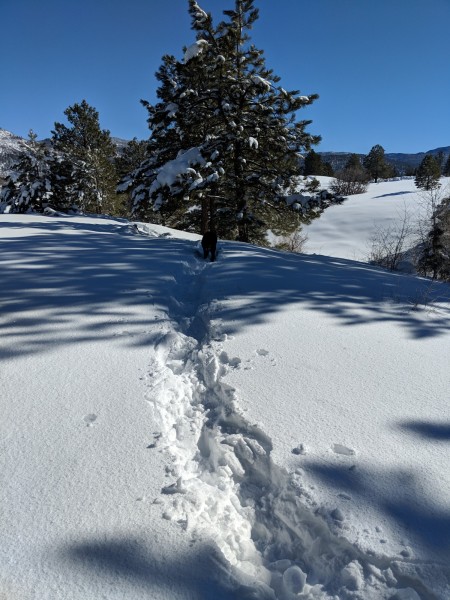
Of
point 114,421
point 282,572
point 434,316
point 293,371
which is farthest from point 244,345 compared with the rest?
point 434,316

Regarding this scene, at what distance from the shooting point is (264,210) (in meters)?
12.4

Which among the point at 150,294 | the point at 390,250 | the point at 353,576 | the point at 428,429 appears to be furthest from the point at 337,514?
the point at 390,250

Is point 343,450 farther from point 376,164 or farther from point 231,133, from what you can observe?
point 376,164

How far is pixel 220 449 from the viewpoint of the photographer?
211 centimetres

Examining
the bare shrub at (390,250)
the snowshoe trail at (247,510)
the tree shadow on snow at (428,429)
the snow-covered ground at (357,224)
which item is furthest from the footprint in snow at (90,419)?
the snow-covered ground at (357,224)

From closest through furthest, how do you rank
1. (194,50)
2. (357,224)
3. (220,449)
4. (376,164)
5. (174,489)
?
(174,489) < (220,449) < (194,50) < (357,224) < (376,164)

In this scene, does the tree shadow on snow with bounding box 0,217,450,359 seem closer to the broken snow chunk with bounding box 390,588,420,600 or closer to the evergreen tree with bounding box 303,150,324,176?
the broken snow chunk with bounding box 390,588,420,600

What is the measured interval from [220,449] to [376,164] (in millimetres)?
80878

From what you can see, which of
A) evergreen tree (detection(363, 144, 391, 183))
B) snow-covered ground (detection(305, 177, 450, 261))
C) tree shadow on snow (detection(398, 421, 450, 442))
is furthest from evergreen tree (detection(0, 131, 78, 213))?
evergreen tree (detection(363, 144, 391, 183))

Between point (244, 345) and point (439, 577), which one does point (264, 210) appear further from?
point (439, 577)

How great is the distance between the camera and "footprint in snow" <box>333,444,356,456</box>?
195cm

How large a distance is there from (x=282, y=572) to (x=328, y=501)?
0.37 meters

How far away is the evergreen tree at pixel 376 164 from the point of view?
67938mm

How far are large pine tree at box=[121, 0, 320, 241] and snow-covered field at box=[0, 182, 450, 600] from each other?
290 inches
